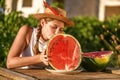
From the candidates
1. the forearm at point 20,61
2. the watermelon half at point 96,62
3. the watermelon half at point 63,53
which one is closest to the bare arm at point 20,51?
the forearm at point 20,61

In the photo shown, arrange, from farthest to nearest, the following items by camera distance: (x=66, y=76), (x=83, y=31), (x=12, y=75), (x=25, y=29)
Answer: (x=83, y=31) < (x=25, y=29) < (x=66, y=76) < (x=12, y=75)

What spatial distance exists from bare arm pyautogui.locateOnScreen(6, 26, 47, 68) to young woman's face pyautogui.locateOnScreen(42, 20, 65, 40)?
0.86 ft

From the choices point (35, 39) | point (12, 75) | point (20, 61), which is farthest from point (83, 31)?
point (12, 75)

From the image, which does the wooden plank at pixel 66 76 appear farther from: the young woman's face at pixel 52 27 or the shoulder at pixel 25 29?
the shoulder at pixel 25 29

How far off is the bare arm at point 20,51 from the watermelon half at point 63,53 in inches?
5.5

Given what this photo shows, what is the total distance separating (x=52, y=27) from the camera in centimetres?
475

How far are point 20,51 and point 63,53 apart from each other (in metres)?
0.64

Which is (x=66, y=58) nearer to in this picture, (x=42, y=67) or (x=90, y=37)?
(x=42, y=67)

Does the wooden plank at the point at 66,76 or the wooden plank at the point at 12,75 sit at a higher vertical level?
the wooden plank at the point at 12,75

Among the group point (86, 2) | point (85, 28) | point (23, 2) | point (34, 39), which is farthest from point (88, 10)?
point (34, 39)

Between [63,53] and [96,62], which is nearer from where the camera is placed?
[63,53]

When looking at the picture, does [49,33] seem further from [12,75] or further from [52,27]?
[12,75]

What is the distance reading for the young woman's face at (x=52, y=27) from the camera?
187 inches

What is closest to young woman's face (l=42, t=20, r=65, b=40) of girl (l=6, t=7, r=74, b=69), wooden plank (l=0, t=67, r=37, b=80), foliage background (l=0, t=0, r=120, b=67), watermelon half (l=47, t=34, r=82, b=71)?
girl (l=6, t=7, r=74, b=69)
